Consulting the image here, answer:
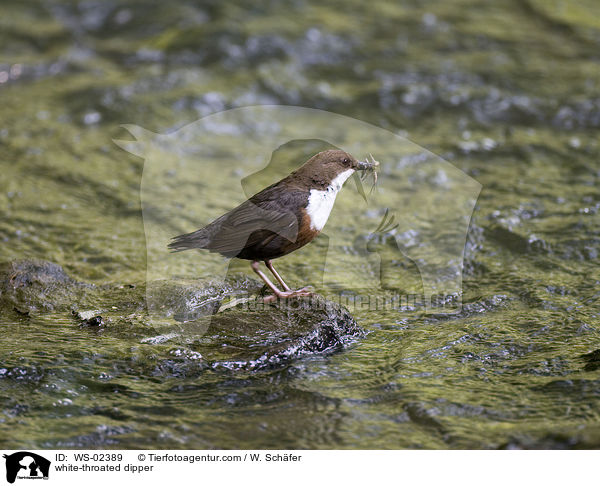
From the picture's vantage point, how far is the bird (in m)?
3.72

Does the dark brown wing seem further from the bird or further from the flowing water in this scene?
the flowing water

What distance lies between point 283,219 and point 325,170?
373mm

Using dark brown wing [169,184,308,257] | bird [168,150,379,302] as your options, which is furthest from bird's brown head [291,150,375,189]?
dark brown wing [169,184,308,257]

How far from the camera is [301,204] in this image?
147 inches

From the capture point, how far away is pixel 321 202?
380 cm

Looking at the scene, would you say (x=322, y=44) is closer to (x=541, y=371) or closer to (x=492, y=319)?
(x=492, y=319)

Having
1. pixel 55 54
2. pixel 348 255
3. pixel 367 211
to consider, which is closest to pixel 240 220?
pixel 348 255

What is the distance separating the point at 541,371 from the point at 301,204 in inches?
57.8

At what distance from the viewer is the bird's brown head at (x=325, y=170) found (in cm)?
383
